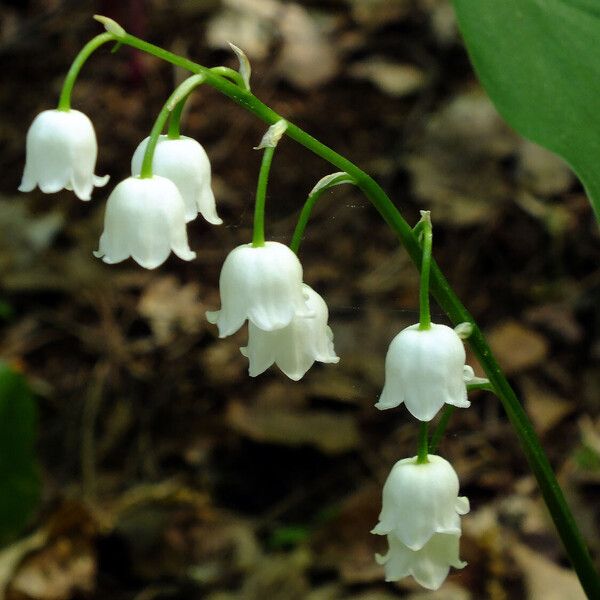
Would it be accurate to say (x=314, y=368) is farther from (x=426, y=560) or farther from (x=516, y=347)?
(x=426, y=560)

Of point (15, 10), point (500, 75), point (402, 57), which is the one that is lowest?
point (15, 10)

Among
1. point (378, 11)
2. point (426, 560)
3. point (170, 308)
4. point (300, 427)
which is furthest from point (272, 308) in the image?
point (378, 11)

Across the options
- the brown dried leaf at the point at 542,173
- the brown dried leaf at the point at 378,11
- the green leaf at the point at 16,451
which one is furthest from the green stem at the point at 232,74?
the brown dried leaf at the point at 378,11

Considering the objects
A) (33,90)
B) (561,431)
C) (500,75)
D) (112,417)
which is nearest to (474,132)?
(561,431)

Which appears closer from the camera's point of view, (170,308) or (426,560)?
(426,560)

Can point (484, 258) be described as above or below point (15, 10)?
above

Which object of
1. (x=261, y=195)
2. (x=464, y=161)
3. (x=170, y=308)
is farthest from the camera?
(x=464, y=161)

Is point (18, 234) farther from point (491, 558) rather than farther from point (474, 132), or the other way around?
point (491, 558)

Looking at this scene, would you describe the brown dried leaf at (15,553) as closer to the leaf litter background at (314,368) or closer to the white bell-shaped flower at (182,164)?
the leaf litter background at (314,368)
